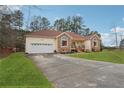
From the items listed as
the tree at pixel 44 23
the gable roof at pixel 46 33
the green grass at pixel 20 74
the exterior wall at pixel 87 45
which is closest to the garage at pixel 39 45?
the gable roof at pixel 46 33

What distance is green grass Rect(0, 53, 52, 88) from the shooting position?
15.5 ft

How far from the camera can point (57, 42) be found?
8102 millimetres

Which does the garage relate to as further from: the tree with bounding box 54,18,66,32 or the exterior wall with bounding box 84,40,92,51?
the exterior wall with bounding box 84,40,92,51

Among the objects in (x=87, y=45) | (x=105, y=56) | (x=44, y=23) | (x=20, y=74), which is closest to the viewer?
(x=20, y=74)

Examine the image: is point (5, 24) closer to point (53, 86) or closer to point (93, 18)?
point (93, 18)

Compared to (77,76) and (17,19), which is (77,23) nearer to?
(17,19)

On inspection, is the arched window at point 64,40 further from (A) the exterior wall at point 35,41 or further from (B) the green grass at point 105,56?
(B) the green grass at point 105,56

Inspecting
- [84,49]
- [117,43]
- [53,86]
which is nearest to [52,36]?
[84,49]

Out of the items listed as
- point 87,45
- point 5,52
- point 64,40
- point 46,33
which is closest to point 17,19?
point 5,52

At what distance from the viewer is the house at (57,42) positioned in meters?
7.30

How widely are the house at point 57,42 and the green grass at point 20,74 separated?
0.48 m

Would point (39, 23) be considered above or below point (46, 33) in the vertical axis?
above

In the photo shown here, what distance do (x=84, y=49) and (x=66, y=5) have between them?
222 cm

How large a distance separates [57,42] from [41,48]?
0.90 metres
